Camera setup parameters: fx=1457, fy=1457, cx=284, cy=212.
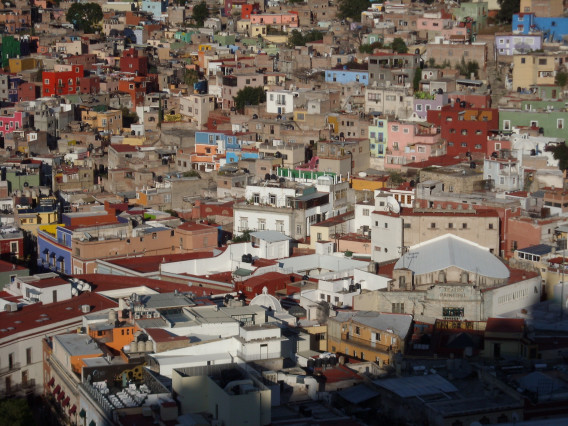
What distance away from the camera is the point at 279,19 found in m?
64.9

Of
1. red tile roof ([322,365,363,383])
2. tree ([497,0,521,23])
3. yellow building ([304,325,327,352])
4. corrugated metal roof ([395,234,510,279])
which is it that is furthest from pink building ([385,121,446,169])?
red tile roof ([322,365,363,383])

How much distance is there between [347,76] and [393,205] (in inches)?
606

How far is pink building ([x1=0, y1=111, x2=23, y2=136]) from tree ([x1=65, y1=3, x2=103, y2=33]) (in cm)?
1743

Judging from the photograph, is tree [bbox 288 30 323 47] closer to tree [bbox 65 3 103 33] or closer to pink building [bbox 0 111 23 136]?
pink building [bbox 0 111 23 136]

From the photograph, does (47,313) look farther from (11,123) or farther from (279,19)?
(279,19)

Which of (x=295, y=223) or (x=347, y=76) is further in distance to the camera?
(x=347, y=76)

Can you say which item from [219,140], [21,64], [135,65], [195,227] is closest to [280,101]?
[219,140]

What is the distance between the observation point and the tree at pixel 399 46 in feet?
172

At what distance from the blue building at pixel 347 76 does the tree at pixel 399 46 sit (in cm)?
233

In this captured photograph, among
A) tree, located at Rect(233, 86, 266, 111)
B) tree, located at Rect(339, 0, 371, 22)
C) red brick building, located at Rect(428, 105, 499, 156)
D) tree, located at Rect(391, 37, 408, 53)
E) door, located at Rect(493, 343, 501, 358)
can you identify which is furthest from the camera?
tree, located at Rect(339, 0, 371, 22)

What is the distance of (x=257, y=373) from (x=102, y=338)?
4.26 meters

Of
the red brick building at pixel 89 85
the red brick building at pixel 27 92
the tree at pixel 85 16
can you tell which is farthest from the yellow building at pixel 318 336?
the tree at pixel 85 16

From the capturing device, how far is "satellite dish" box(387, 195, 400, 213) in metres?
35.9

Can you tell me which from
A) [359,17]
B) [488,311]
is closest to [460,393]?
[488,311]
